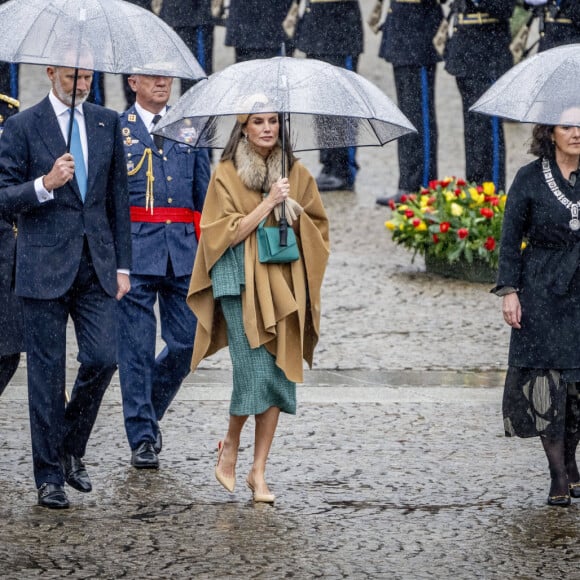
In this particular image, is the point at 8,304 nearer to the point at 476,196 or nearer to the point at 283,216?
the point at 283,216

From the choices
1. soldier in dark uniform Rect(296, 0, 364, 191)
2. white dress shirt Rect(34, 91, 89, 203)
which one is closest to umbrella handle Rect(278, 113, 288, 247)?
white dress shirt Rect(34, 91, 89, 203)

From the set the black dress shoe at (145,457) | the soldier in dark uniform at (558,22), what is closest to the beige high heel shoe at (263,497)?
the black dress shoe at (145,457)

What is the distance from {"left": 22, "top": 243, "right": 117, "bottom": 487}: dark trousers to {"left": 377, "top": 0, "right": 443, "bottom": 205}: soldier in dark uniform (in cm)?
585

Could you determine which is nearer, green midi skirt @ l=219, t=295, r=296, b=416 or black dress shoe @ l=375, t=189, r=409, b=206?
green midi skirt @ l=219, t=295, r=296, b=416

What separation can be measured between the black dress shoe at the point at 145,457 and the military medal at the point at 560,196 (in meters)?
1.82

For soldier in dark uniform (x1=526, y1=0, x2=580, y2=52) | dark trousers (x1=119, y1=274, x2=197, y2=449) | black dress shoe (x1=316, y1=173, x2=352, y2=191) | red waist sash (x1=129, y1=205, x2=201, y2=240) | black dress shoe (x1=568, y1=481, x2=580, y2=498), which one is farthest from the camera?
black dress shoe (x1=316, y1=173, x2=352, y2=191)

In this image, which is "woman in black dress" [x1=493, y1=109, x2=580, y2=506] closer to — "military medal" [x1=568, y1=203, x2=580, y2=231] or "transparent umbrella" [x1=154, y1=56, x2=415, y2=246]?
"military medal" [x1=568, y1=203, x2=580, y2=231]

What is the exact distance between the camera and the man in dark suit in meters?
6.14

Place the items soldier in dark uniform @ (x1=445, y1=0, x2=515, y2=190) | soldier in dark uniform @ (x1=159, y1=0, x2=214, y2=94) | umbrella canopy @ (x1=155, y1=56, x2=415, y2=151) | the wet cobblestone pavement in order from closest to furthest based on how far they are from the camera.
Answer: the wet cobblestone pavement < umbrella canopy @ (x1=155, y1=56, x2=415, y2=151) < soldier in dark uniform @ (x1=445, y1=0, x2=515, y2=190) < soldier in dark uniform @ (x1=159, y1=0, x2=214, y2=94)

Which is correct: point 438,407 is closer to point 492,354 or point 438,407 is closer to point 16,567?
point 492,354

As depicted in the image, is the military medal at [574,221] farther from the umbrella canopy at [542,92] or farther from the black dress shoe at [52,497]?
the black dress shoe at [52,497]

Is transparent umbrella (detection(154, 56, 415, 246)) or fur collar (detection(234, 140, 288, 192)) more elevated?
transparent umbrella (detection(154, 56, 415, 246))

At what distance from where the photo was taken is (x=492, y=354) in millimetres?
8656

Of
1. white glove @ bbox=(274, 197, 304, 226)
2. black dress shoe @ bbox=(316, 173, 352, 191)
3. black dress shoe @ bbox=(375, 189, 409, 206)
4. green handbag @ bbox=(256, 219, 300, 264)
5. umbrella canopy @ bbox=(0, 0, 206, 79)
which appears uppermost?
umbrella canopy @ bbox=(0, 0, 206, 79)
